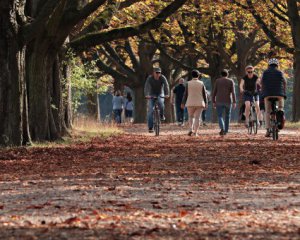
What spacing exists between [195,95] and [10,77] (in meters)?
8.13

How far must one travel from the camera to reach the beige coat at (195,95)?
90.4ft

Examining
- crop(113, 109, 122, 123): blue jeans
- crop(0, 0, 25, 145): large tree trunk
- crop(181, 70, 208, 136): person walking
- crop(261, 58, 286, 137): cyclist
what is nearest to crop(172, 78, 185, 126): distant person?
crop(113, 109, 122, 123): blue jeans

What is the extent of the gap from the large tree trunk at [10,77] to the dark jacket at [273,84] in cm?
606

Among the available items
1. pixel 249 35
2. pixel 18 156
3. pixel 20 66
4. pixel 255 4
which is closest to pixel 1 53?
pixel 20 66

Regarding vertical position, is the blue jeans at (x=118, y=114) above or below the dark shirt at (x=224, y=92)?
below

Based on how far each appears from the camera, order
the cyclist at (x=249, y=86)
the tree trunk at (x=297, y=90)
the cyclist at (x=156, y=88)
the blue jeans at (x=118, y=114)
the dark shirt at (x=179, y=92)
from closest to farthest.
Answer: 1. the cyclist at (x=249, y=86)
2. the cyclist at (x=156, y=88)
3. the dark shirt at (x=179, y=92)
4. the tree trunk at (x=297, y=90)
5. the blue jeans at (x=118, y=114)

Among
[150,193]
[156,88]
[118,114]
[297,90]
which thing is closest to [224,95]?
[156,88]

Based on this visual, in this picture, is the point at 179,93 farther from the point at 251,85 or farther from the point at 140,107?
the point at 140,107

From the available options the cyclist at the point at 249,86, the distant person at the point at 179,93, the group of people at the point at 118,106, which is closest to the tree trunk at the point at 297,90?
the distant person at the point at 179,93

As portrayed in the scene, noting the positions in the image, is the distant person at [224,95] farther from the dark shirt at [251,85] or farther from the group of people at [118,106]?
the group of people at [118,106]

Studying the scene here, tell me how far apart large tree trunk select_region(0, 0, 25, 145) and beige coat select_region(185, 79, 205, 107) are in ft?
24.9

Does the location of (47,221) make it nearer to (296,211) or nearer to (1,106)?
(296,211)

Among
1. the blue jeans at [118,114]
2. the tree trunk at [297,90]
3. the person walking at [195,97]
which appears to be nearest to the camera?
the person walking at [195,97]

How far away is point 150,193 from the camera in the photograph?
1141 cm
